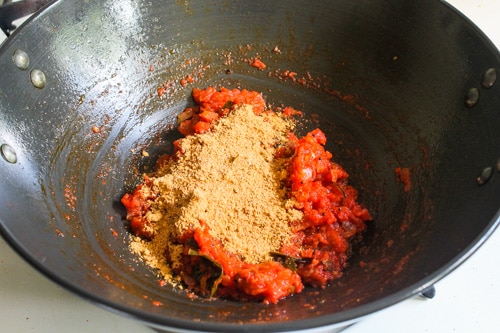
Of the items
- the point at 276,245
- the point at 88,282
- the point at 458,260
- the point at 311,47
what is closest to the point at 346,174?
the point at 276,245

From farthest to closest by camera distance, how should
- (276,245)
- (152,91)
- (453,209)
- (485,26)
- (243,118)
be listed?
(485,26)
(152,91)
(243,118)
(276,245)
(453,209)

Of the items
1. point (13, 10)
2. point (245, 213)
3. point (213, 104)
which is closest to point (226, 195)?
point (245, 213)

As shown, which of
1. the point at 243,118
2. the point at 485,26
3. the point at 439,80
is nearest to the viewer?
the point at 439,80

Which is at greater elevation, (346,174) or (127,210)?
(346,174)

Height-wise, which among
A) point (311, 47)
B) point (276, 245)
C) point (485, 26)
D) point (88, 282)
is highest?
point (485, 26)

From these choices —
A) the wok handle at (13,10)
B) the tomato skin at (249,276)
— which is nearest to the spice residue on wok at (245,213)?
the tomato skin at (249,276)

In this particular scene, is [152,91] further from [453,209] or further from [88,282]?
[453,209]

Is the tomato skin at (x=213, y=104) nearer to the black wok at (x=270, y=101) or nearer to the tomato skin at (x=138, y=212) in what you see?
the black wok at (x=270, y=101)
